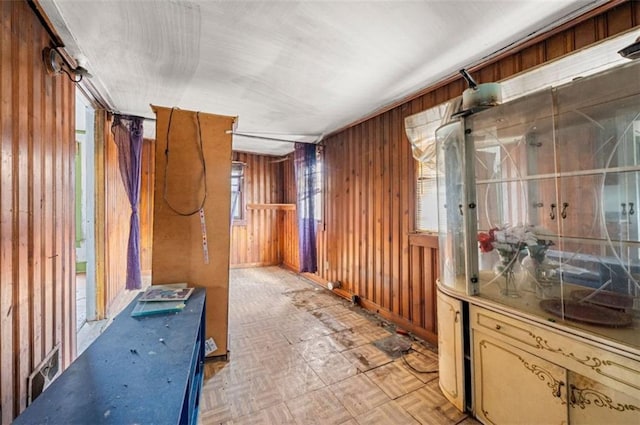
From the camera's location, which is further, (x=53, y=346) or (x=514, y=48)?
(x=514, y=48)

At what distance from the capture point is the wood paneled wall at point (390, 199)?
1811mm

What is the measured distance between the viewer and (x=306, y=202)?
4.54 metres

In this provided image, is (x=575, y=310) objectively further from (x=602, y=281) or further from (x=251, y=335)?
(x=251, y=335)

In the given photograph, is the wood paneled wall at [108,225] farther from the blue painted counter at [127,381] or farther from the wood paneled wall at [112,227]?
the blue painted counter at [127,381]

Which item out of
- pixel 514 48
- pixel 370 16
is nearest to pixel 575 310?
pixel 514 48

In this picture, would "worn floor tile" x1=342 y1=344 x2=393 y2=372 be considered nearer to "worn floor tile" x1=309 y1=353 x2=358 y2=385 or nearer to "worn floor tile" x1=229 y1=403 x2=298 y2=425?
"worn floor tile" x1=309 y1=353 x2=358 y2=385

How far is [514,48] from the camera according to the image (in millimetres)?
1917

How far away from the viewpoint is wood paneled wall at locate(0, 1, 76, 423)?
1.29 meters

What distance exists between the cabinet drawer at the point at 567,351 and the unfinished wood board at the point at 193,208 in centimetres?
196

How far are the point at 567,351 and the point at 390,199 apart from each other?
206cm

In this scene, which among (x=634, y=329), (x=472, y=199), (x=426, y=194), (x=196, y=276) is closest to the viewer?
(x=634, y=329)

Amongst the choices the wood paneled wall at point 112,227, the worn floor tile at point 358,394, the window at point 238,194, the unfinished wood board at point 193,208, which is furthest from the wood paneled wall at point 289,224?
the worn floor tile at point 358,394

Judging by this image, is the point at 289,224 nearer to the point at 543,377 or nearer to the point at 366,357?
the point at 366,357

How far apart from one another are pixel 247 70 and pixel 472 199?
2048mm
